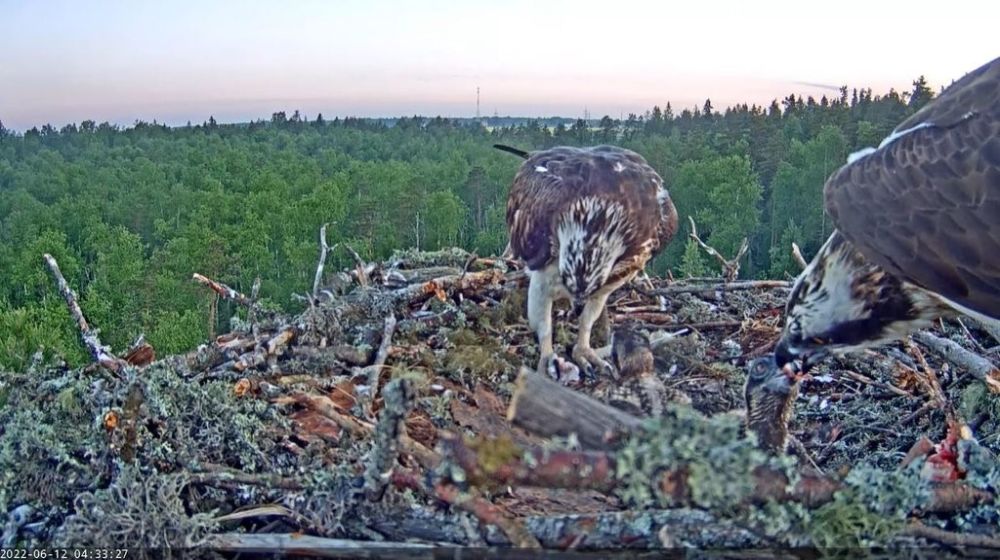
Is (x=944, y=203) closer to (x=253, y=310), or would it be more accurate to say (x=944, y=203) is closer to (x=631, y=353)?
(x=631, y=353)

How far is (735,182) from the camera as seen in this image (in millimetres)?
44000

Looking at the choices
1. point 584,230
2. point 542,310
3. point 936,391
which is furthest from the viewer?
point 542,310

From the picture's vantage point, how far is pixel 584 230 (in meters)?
4.62

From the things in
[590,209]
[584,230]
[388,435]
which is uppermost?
[590,209]

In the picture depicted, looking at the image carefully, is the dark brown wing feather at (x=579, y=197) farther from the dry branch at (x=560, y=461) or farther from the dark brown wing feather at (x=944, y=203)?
the dry branch at (x=560, y=461)

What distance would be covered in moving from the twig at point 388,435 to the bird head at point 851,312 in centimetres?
194

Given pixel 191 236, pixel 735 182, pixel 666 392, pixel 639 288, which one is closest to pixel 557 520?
pixel 666 392

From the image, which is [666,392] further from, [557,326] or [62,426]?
[62,426]

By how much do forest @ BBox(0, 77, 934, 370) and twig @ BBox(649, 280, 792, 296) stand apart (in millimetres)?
14512

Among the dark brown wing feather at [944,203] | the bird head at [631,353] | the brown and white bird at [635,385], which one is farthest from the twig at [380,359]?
the dark brown wing feather at [944,203]

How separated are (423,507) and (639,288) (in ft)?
12.3

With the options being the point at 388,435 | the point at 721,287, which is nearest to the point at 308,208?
the point at 721,287

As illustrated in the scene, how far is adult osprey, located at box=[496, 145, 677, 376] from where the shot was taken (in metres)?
4.59

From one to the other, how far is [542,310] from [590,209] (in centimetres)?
66
